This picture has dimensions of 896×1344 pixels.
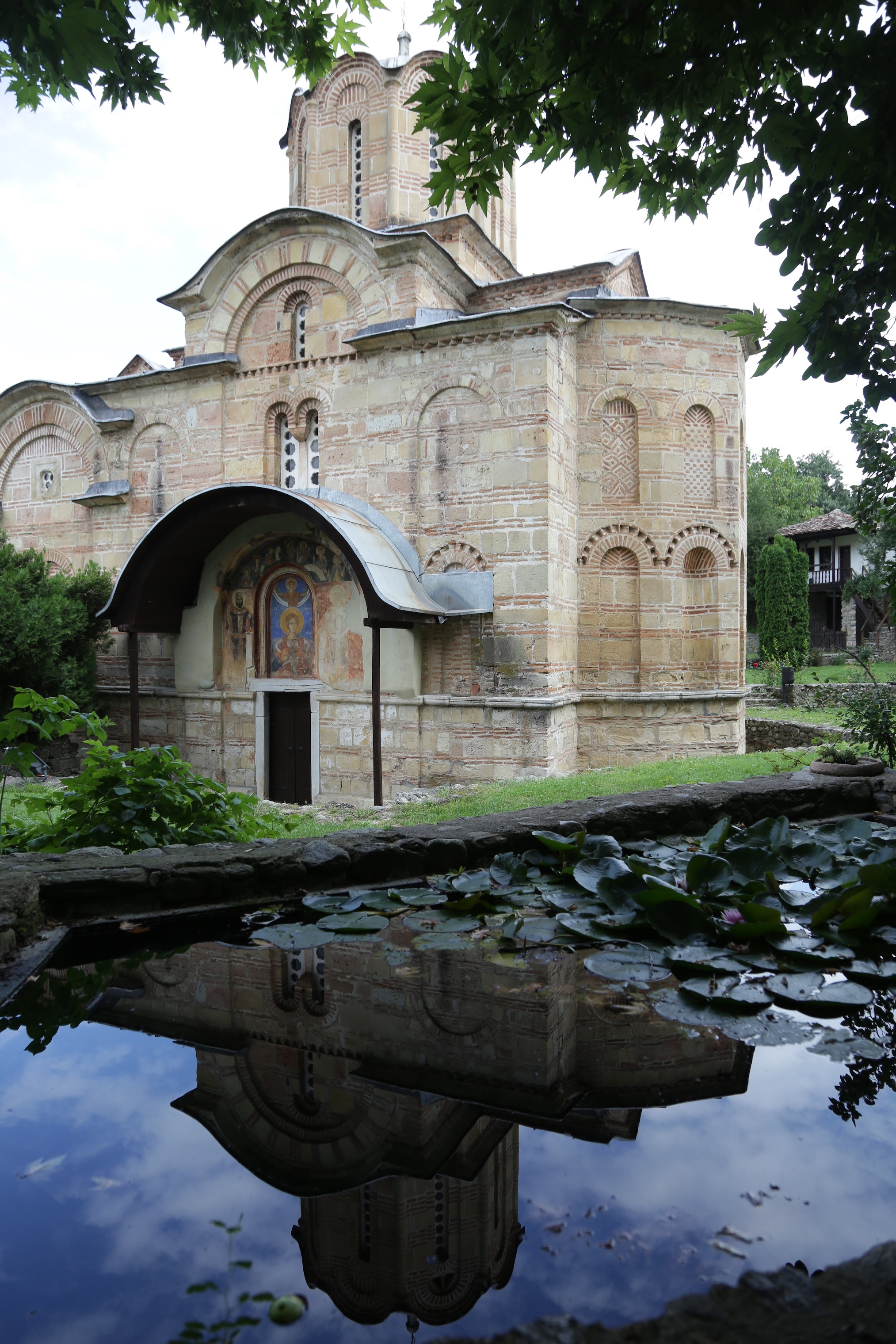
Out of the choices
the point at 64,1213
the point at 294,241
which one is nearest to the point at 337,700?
the point at 294,241

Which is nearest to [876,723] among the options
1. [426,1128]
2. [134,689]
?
[426,1128]

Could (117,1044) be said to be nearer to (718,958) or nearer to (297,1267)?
(297,1267)

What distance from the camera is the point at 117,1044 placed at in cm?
232

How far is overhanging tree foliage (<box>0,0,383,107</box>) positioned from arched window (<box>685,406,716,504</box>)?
8.29 meters

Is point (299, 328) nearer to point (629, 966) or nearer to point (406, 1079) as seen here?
point (629, 966)

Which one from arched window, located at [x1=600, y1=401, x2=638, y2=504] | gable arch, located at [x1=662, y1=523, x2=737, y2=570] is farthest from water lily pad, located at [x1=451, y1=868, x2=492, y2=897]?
arched window, located at [x1=600, y1=401, x2=638, y2=504]

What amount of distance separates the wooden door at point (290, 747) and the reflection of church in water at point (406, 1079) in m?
9.08

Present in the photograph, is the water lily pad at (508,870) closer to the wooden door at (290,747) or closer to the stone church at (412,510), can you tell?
the stone church at (412,510)

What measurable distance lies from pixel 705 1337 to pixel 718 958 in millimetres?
1565

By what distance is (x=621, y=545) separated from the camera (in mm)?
11906

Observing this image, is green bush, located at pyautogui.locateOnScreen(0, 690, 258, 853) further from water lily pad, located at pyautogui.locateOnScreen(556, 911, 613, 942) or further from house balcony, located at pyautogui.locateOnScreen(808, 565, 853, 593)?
house balcony, located at pyautogui.locateOnScreen(808, 565, 853, 593)

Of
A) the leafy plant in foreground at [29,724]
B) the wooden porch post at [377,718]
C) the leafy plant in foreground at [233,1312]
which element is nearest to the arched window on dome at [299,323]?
the wooden porch post at [377,718]

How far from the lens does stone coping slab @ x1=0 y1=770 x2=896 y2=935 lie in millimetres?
3176

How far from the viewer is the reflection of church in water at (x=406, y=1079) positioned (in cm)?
152
